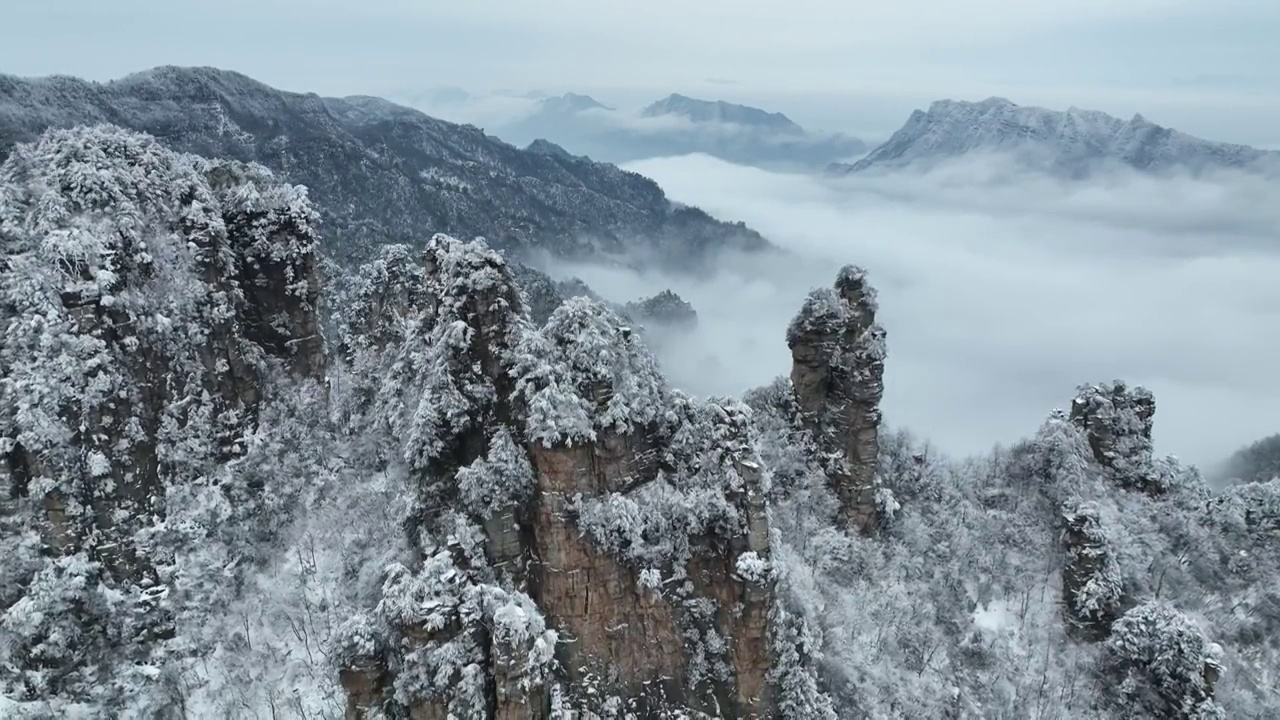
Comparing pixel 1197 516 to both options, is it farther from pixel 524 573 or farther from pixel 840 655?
pixel 524 573

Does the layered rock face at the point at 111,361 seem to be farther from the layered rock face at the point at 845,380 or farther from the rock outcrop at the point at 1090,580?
the rock outcrop at the point at 1090,580

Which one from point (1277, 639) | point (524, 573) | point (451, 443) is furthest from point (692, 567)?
point (1277, 639)

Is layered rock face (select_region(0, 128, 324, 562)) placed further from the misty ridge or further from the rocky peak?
the rocky peak

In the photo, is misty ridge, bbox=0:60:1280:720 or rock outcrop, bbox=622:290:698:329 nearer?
misty ridge, bbox=0:60:1280:720

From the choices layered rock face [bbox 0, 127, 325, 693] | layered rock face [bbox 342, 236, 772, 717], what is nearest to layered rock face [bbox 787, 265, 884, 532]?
layered rock face [bbox 342, 236, 772, 717]

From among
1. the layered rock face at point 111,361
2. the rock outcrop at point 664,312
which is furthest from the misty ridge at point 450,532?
the rock outcrop at point 664,312

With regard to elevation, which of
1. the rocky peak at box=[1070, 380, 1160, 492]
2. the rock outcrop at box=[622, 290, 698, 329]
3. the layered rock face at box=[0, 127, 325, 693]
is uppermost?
the layered rock face at box=[0, 127, 325, 693]
